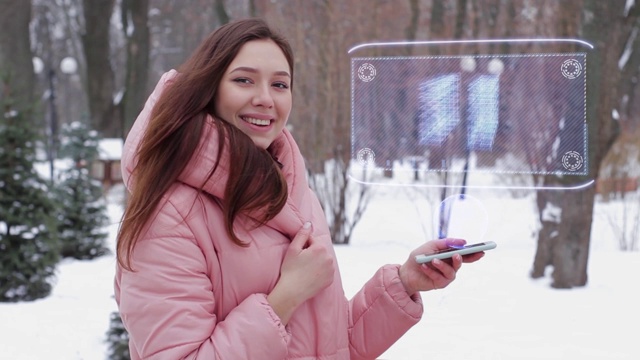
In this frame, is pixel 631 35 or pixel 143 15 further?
pixel 143 15

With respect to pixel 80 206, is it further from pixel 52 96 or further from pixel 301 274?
pixel 52 96

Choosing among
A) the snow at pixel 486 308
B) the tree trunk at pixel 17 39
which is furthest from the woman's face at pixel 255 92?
the tree trunk at pixel 17 39

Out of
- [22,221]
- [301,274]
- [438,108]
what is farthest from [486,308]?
[22,221]

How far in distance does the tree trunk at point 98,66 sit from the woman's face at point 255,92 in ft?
27.4

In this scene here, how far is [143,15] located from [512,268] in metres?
4.51

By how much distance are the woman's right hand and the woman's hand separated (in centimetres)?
26

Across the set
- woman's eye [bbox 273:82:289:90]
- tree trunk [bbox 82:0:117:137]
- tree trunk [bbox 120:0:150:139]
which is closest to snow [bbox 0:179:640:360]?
tree trunk [bbox 120:0:150:139]

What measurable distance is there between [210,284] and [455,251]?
55 centimetres

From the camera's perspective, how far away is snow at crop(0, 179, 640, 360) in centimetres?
433

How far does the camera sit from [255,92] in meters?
1.47

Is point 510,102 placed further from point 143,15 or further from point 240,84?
point 143,15

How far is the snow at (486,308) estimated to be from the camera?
433 cm

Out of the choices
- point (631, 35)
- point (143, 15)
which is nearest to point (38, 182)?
point (143, 15)

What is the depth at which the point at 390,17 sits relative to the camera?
19.0ft
